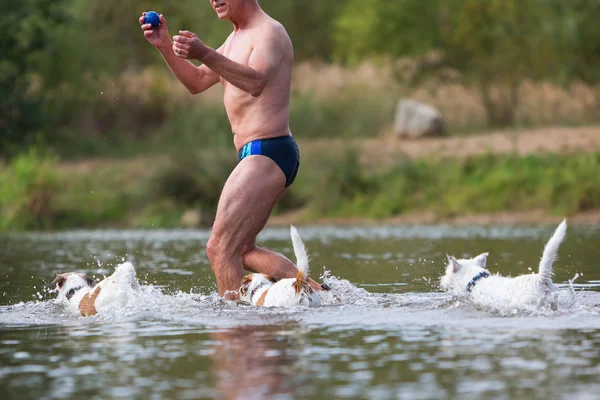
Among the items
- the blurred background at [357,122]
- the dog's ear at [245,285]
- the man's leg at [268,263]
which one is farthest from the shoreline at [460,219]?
the dog's ear at [245,285]

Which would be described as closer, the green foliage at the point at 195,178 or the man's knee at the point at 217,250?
the man's knee at the point at 217,250

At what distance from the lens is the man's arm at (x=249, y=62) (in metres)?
8.59

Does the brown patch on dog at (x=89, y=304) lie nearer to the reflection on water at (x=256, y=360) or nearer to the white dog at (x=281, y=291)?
the white dog at (x=281, y=291)

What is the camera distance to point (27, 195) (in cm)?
2627

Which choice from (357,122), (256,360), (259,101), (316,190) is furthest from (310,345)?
(357,122)

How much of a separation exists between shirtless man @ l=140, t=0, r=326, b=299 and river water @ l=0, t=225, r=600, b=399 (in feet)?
1.48

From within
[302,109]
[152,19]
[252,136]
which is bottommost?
[252,136]

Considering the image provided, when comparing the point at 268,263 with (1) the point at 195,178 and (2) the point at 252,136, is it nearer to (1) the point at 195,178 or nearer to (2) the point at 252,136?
(2) the point at 252,136

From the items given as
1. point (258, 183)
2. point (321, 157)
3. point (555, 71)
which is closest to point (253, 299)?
point (258, 183)

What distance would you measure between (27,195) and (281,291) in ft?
60.0

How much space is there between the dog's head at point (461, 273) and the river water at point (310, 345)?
14cm

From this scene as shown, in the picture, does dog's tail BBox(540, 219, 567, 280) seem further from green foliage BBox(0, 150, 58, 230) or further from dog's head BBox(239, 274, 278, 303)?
green foliage BBox(0, 150, 58, 230)

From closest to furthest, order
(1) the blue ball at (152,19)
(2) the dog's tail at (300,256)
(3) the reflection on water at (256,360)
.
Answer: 1. (3) the reflection on water at (256,360)
2. (2) the dog's tail at (300,256)
3. (1) the blue ball at (152,19)

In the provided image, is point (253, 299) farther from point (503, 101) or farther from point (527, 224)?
point (503, 101)
